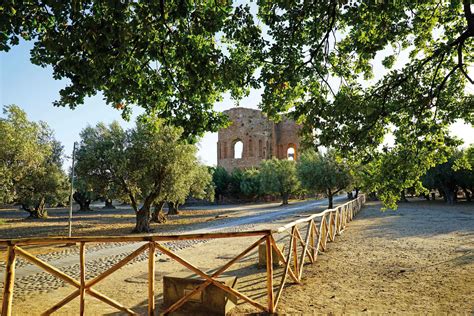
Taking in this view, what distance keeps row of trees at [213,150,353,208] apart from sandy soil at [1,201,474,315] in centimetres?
317

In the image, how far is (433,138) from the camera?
871cm

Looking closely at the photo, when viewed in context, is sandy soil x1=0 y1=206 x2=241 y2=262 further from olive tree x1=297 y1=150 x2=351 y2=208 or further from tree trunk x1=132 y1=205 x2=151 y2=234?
olive tree x1=297 y1=150 x2=351 y2=208

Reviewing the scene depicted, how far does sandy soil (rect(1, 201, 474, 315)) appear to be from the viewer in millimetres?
5633

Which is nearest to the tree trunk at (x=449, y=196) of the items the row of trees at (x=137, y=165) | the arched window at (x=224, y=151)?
the row of trees at (x=137, y=165)

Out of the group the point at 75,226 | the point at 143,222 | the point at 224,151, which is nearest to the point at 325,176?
the point at 143,222

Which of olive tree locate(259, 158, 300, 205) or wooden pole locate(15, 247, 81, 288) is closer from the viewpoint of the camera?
wooden pole locate(15, 247, 81, 288)

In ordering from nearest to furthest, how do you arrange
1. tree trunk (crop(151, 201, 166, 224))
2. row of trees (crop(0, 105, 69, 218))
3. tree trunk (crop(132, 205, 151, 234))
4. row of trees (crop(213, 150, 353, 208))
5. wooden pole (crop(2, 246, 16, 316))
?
1. wooden pole (crop(2, 246, 16, 316))
2. tree trunk (crop(132, 205, 151, 234))
3. row of trees (crop(0, 105, 69, 218))
4. tree trunk (crop(151, 201, 166, 224))
5. row of trees (crop(213, 150, 353, 208))

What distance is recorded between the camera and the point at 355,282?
711 centimetres

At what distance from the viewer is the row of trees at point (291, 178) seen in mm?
30438

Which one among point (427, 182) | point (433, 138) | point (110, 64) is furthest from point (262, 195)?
point (110, 64)

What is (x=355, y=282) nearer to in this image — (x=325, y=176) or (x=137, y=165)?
(x=137, y=165)

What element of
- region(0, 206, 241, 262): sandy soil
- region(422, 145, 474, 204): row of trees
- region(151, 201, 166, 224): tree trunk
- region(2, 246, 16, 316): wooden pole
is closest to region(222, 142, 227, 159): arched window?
region(0, 206, 241, 262): sandy soil

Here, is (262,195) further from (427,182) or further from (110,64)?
(110,64)

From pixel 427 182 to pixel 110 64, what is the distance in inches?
1512
